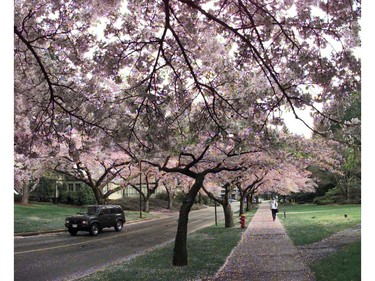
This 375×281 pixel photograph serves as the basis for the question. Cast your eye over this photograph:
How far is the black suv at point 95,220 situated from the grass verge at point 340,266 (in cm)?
1177

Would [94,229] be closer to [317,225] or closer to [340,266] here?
[317,225]

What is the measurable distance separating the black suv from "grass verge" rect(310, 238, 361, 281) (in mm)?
11766

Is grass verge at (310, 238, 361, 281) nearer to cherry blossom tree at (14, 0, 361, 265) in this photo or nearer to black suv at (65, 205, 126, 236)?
cherry blossom tree at (14, 0, 361, 265)

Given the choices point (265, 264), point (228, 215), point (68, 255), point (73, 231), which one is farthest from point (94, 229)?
point (265, 264)

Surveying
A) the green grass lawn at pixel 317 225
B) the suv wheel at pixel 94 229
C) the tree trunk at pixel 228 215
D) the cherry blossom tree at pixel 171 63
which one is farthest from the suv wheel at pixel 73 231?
the cherry blossom tree at pixel 171 63

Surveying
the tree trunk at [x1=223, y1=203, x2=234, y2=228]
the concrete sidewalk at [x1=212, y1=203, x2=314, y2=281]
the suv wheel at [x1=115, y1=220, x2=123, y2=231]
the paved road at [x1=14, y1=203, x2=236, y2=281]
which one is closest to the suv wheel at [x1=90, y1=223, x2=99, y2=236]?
the paved road at [x1=14, y1=203, x2=236, y2=281]

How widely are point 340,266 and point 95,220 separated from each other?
510 inches

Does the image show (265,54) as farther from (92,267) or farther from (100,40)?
(92,267)

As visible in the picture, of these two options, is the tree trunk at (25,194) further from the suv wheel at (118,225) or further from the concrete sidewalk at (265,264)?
the concrete sidewalk at (265,264)

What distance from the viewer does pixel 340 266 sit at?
23.8ft

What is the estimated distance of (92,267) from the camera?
368 inches

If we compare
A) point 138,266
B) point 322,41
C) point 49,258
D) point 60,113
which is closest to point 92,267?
point 138,266

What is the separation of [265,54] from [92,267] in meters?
7.10

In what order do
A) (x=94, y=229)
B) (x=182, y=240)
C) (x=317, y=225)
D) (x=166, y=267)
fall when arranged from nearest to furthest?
(x=166, y=267) < (x=182, y=240) < (x=94, y=229) < (x=317, y=225)
